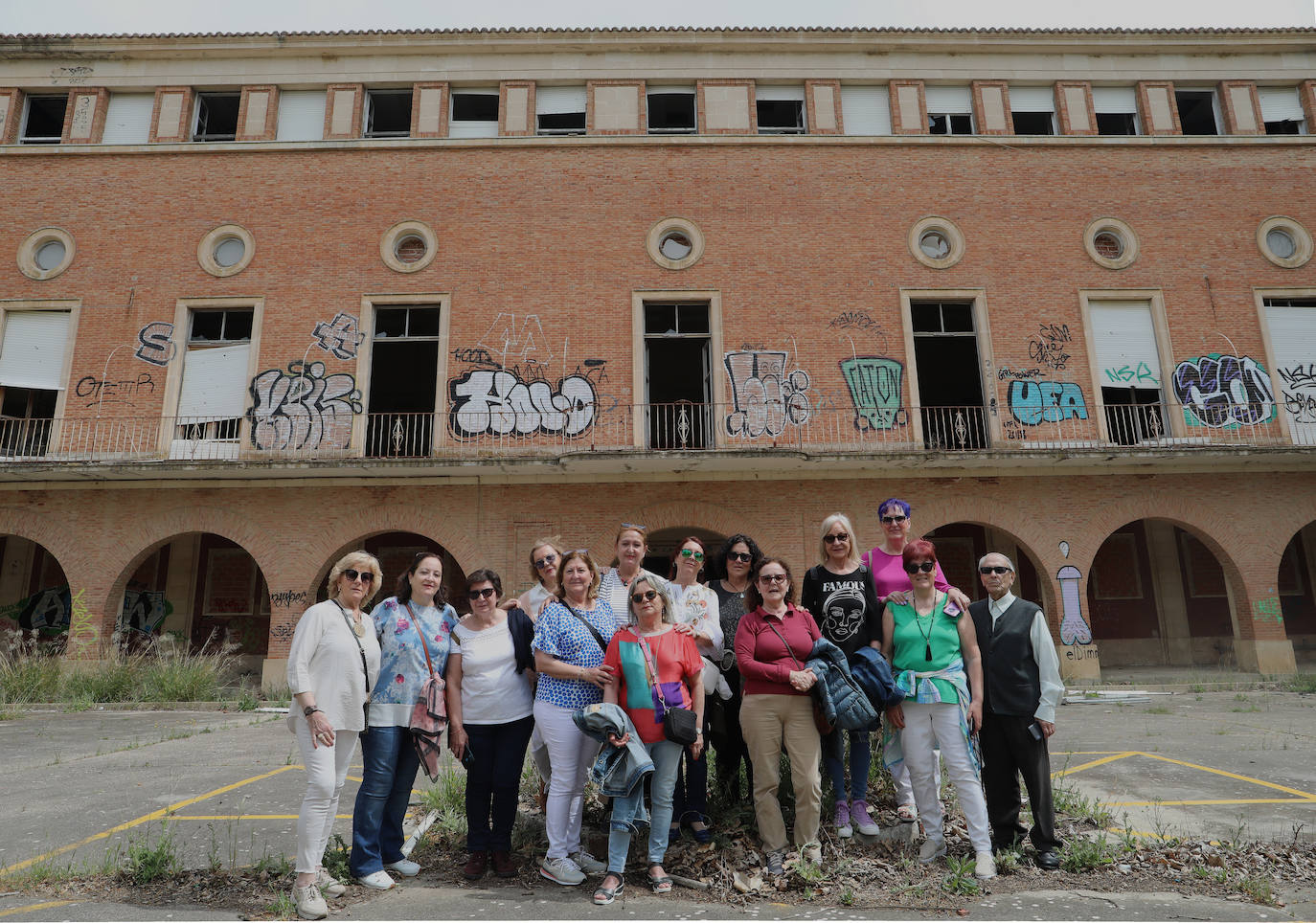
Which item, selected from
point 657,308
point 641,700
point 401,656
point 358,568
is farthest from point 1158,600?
point 358,568

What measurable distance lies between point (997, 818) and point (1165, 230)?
15.9 metres

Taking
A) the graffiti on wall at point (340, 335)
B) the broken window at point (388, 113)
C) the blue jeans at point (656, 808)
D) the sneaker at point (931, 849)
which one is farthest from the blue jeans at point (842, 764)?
the broken window at point (388, 113)

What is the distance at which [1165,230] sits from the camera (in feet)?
53.0

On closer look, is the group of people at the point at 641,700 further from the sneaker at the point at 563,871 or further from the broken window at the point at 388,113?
the broken window at the point at 388,113

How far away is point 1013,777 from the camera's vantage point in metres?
4.59

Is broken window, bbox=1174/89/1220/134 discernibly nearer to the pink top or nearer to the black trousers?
the pink top

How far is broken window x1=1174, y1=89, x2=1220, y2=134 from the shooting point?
56.6ft

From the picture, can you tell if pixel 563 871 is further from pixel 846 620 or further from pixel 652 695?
pixel 846 620

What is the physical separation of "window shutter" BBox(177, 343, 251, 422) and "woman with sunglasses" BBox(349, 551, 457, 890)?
12.7m

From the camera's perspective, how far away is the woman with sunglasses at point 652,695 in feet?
13.5

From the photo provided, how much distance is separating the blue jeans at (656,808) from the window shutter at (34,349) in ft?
53.3

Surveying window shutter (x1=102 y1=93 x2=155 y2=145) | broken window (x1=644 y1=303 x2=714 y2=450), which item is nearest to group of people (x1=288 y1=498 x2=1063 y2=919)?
broken window (x1=644 y1=303 x2=714 y2=450)

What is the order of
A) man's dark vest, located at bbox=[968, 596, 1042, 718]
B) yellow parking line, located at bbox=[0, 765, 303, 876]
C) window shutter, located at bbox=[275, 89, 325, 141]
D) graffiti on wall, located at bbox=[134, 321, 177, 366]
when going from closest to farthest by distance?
man's dark vest, located at bbox=[968, 596, 1042, 718], yellow parking line, located at bbox=[0, 765, 303, 876], graffiti on wall, located at bbox=[134, 321, 177, 366], window shutter, located at bbox=[275, 89, 325, 141]

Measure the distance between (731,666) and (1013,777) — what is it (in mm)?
1757
